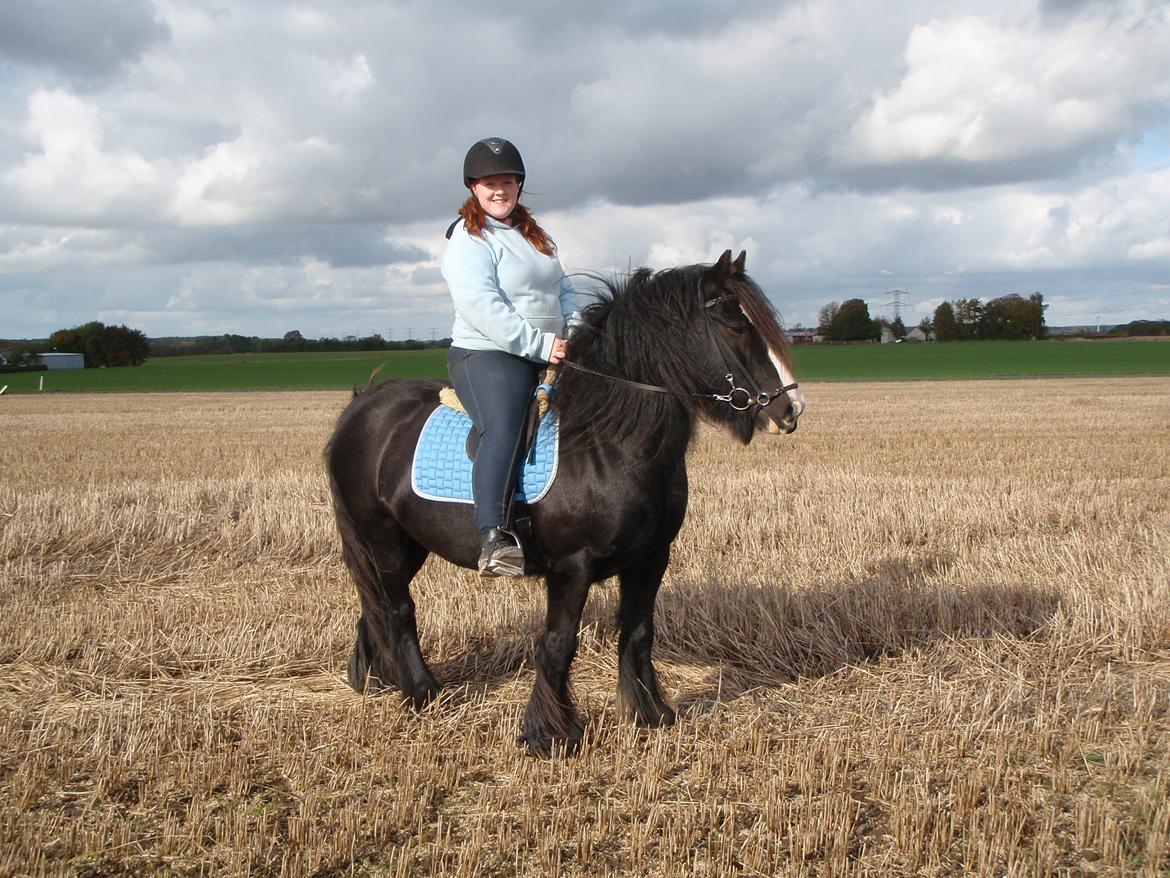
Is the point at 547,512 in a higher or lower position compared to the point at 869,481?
higher

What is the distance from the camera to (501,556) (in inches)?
181

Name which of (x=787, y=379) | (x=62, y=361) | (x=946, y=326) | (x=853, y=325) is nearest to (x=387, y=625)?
(x=787, y=379)

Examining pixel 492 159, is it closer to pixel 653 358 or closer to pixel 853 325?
pixel 653 358

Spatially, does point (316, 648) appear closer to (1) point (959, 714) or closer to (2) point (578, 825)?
(2) point (578, 825)

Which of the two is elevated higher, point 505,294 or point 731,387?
point 505,294

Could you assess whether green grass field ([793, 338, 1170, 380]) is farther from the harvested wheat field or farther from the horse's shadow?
the horse's shadow

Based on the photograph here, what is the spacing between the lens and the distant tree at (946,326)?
9725 cm

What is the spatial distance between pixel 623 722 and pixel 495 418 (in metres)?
1.77

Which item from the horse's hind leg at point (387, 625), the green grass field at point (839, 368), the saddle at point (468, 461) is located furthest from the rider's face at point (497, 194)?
the green grass field at point (839, 368)

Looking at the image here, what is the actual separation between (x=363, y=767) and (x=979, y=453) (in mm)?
14590

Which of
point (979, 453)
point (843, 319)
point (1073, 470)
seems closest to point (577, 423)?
point (1073, 470)

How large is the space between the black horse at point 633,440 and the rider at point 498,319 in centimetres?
21

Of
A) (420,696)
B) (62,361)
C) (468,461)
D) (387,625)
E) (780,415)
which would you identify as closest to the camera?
(780,415)

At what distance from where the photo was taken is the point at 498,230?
16.1 feet
